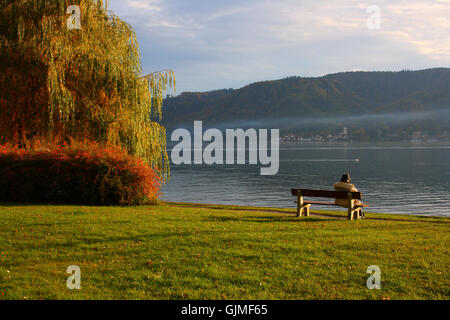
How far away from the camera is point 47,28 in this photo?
1845cm

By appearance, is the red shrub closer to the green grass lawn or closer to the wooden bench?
the green grass lawn

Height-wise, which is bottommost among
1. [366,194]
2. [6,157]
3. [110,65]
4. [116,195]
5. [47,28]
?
[366,194]

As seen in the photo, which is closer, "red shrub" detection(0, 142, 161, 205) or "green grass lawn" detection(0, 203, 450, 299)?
"green grass lawn" detection(0, 203, 450, 299)

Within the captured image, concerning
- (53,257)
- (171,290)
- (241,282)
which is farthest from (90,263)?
(241,282)

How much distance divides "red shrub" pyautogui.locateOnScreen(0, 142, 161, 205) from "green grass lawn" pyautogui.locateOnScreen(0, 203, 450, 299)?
14.1 ft

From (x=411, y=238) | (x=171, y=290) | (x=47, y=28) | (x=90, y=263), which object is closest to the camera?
(x=171, y=290)

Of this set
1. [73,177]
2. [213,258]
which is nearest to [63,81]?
[73,177]

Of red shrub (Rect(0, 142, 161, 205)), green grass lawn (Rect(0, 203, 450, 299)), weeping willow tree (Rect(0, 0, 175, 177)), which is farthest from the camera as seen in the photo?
weeping willow tree (Rect(0, 0, 175, 177))

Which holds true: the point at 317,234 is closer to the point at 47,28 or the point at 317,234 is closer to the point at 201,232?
the point at 201,232

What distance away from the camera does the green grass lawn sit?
262 inches

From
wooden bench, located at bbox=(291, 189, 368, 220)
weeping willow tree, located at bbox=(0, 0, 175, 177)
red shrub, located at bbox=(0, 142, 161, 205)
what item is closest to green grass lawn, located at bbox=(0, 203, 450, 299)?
wooden bench, located at bbox=(291, 189, 368, 220)

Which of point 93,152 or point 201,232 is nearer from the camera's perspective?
point 201,232

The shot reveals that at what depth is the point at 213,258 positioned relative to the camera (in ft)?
27.5

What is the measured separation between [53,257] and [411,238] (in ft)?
28.4
